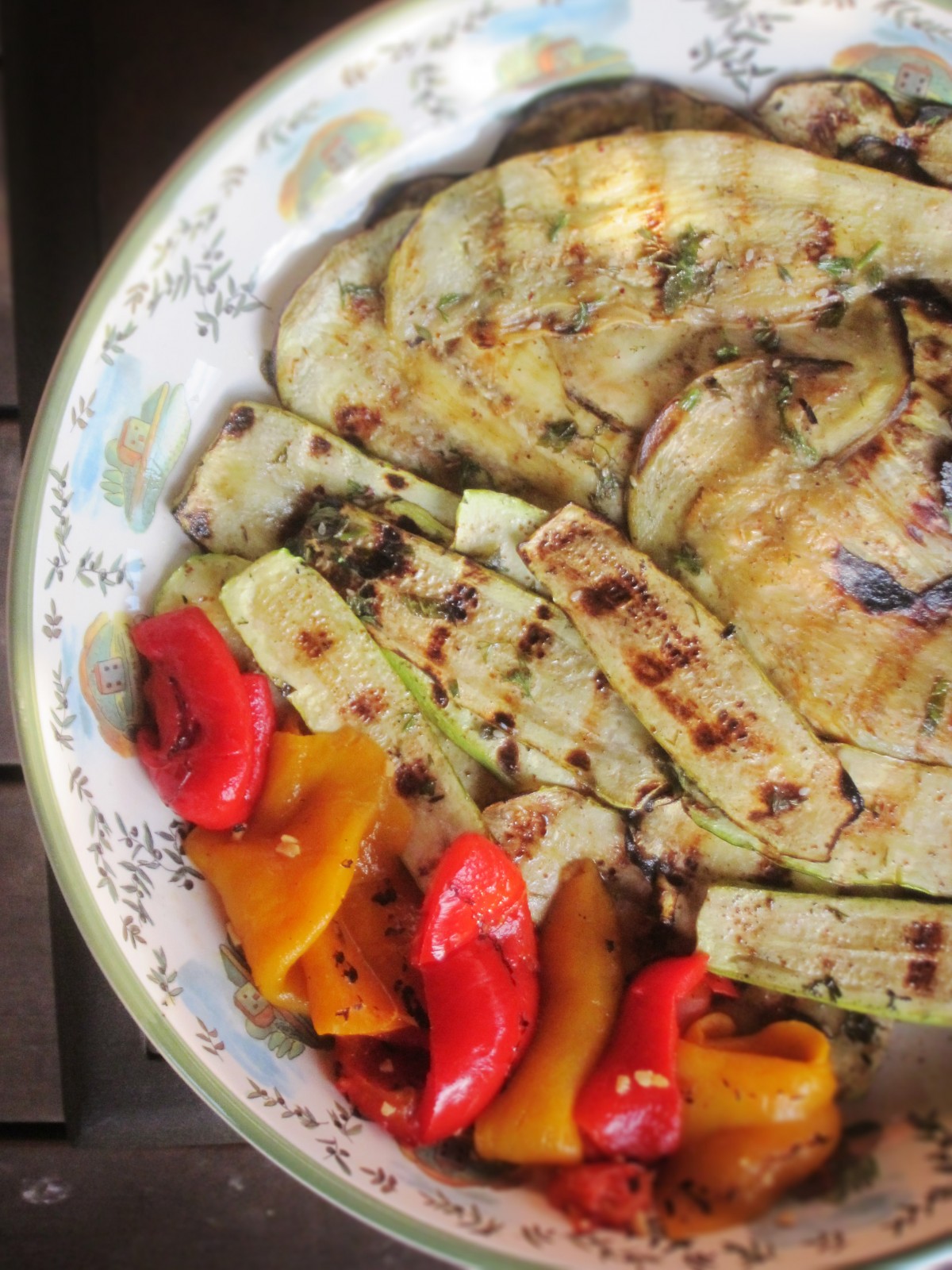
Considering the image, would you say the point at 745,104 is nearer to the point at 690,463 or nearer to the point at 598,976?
the point at 690,463

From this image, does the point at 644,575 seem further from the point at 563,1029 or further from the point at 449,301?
the point at 563,1029

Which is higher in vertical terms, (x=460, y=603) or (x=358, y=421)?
(x=358, y=421)

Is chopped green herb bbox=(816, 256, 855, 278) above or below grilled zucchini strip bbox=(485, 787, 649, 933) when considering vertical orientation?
above

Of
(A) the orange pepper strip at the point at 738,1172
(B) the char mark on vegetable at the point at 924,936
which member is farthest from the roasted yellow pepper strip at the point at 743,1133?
(B) the char mark on vegetable at the point at 924,936

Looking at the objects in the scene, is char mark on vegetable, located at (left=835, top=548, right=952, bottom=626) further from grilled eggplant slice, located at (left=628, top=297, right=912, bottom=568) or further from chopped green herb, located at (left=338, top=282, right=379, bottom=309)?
chopped green herb, located at (left=338, top=282, right=379, bottom=309)

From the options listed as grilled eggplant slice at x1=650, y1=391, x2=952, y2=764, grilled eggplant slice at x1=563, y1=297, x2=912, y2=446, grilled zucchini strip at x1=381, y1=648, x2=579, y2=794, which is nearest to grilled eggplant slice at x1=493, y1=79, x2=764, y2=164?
grilled eggplant slice at x1=563, y1=297, x2=912, y2=446

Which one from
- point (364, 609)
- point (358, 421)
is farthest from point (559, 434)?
point (364, 609)

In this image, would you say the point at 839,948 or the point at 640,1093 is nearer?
the point at 640,1093
